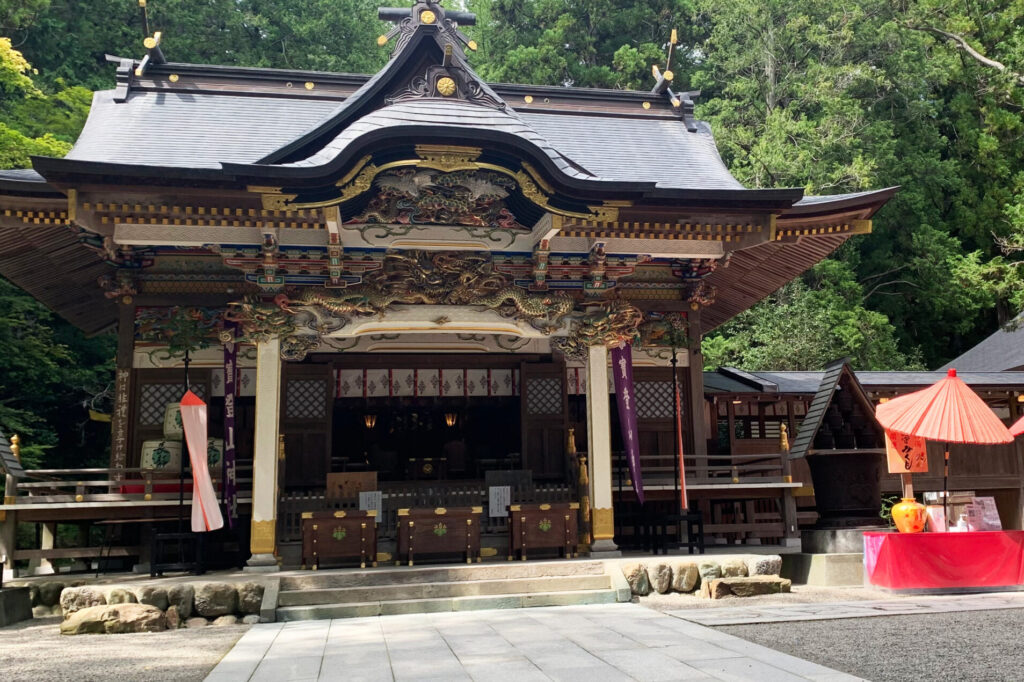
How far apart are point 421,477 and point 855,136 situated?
55.9ft

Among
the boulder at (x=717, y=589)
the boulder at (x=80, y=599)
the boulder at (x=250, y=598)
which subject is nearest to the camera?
the boulder at (x=80, y=599)

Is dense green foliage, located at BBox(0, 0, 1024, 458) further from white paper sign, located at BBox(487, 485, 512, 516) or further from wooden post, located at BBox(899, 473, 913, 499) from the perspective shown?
white paper sign, located at BBox(487, 485, 512, 516)

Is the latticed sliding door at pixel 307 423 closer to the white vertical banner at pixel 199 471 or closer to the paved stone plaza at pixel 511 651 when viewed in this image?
the white vertical banner at pixel 199 471

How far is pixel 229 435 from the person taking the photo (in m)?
10.5

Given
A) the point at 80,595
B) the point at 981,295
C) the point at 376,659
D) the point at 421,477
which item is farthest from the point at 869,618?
the point at 981,295

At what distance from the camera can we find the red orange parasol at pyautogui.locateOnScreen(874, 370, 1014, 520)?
29.7 feet

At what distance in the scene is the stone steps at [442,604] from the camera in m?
8.22

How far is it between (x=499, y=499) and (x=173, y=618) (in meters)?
4.11

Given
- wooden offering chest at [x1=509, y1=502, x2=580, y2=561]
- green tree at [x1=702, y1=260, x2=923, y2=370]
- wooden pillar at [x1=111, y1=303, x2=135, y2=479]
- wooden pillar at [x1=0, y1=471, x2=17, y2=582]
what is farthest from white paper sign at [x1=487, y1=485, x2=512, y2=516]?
green tree at [x1=702, y1=260, x2=923, y2=370]

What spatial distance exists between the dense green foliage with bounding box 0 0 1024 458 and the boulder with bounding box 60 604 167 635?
14.1 meters

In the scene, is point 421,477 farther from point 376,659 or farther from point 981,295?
point 981,295

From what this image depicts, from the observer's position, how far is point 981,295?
22.3 metres

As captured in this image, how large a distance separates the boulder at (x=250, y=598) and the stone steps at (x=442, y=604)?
0.98 feet

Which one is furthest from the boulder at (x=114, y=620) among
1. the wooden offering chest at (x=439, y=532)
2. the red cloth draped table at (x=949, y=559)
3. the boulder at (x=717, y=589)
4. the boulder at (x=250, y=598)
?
the red cloth draped table at (x=949, y=559)
